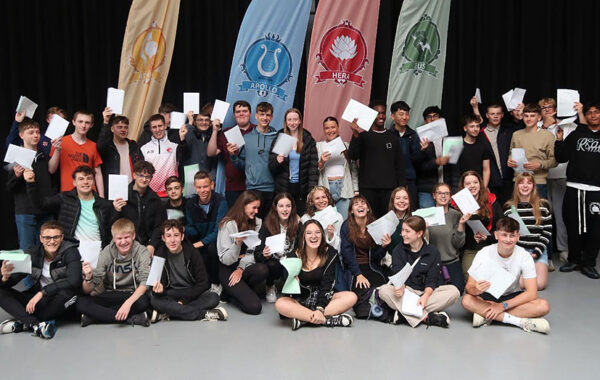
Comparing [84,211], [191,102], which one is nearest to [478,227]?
[191,102]

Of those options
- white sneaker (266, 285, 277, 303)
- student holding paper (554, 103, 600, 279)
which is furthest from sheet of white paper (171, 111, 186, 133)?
student holding paper (554, 103, 600, 279)

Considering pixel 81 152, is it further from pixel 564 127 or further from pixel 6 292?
pixel 564 127

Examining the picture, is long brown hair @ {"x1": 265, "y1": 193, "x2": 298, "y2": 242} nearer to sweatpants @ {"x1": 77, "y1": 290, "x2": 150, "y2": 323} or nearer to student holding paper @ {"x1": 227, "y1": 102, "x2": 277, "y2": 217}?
student holding paper @ {"x1": 227, "y1": 102, "x2": 277, "y2": 217}

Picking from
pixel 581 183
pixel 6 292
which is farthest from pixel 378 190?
pixel 6 292

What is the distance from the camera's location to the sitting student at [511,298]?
3.92 metres

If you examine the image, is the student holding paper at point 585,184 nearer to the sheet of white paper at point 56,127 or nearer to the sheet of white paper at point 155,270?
the sheet of white paper at point 155,270

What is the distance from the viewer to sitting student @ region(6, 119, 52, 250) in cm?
470

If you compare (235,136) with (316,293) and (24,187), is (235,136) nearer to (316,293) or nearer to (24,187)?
(316,293)

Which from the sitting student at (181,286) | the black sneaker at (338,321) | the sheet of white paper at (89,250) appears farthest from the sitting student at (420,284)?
the sheet of white paper at (89,250)

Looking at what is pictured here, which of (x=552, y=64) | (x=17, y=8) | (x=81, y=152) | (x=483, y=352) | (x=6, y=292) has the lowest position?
(x=483, y=352)

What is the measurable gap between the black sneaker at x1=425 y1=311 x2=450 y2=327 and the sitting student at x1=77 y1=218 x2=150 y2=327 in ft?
6.46

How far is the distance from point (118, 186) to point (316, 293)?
5.63 ft

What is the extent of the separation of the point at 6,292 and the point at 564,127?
205 inches

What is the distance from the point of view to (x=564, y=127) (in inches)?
231
